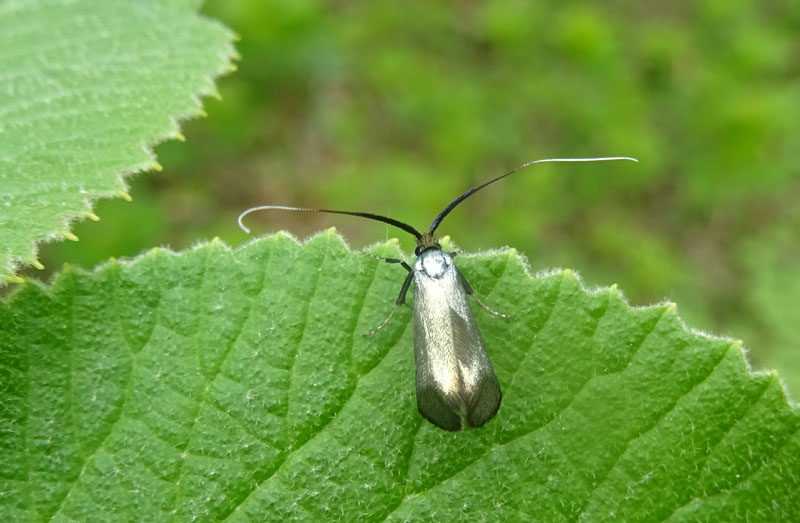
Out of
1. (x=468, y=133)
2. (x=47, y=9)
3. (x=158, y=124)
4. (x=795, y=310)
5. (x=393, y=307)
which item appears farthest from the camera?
(x=468, y=133)

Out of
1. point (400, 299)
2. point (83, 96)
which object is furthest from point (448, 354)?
point (83, 96)

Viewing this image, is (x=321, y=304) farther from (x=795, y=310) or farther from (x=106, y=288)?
(x=795, y=310)

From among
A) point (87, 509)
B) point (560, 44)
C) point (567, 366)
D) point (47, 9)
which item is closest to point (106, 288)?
point (87, 509)

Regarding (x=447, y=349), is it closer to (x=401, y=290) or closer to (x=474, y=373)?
(x=474, y=373)

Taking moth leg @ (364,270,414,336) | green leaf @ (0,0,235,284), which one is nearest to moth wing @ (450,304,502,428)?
moth leg @ (364,270,414,336)

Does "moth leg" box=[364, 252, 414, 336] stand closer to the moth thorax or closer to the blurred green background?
the moth thorax

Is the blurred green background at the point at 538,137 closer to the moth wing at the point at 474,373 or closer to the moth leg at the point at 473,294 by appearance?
the moth leg at the point at 473,294

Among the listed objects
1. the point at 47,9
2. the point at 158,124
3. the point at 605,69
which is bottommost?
the point at 158,124
